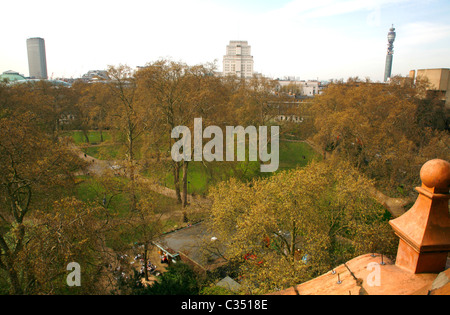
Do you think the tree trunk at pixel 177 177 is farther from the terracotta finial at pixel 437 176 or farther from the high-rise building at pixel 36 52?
the high-rise building at pixel 36 52

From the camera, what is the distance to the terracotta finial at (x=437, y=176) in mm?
2988

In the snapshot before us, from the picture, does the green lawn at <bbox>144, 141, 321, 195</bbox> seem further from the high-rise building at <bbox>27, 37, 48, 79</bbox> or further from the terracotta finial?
the high-rise building at <bbox>27, 37, 48, 79</bbox>

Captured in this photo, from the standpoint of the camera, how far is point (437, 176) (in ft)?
9.90

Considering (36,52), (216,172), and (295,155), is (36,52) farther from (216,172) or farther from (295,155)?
(295,155)

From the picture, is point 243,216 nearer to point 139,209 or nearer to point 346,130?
point 139,209

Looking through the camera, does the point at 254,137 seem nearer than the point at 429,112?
Yes

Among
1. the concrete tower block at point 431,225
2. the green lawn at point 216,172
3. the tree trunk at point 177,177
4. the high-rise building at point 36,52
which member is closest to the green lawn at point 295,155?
the green lawn at point 216,172

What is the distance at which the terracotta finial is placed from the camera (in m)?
2.99

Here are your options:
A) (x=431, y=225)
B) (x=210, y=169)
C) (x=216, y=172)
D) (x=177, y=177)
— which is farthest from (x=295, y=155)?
(x=431, y=225)

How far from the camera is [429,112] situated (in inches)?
1367

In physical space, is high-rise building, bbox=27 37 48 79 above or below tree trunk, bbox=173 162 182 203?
above

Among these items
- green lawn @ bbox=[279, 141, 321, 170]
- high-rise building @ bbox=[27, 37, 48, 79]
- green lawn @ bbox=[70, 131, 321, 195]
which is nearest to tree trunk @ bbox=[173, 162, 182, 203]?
green lawn @ bbox=[70, 131, 321, 195]

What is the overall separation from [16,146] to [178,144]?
46.0ft
